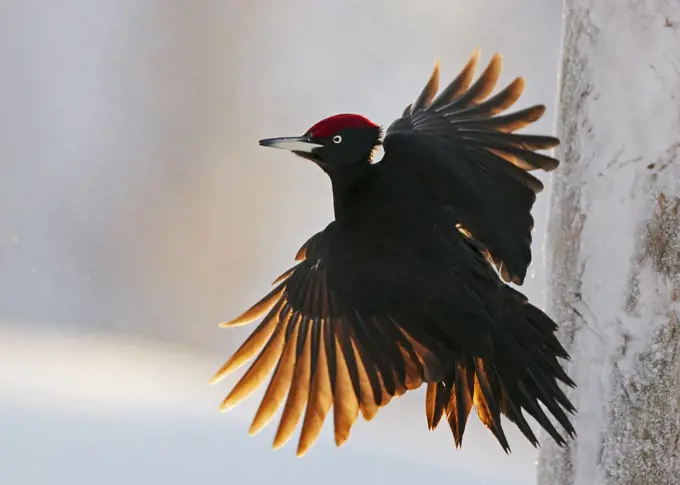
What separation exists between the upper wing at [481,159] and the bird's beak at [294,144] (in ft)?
0.83

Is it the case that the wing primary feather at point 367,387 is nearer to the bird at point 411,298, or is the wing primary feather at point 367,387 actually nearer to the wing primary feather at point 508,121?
the bird at point 411,298

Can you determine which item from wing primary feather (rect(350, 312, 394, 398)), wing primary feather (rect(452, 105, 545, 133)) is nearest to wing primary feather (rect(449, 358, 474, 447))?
wing primary feather (rect(350, 312, 394, 398))

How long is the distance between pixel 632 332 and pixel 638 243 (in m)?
0.23

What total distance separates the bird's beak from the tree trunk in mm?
726

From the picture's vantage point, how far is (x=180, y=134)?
412 inches

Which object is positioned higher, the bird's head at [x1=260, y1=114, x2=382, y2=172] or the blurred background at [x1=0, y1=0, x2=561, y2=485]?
the blurred background at [x1=0, y1=0, x2=561, y2=485]

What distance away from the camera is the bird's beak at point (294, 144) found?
2.73 meters

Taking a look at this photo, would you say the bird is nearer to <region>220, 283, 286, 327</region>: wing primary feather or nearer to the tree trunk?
<region>220, 283, 286, 327</region>: wing primary feather

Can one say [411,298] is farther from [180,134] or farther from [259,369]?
[180,134]

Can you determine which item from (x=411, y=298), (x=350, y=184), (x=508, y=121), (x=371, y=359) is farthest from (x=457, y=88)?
(x=371, y=359)

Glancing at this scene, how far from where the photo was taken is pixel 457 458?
5691mm

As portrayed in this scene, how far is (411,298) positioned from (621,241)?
0.58 meters

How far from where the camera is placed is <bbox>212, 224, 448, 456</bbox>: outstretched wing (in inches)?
109

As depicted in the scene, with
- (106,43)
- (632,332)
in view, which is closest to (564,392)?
(632,332)
